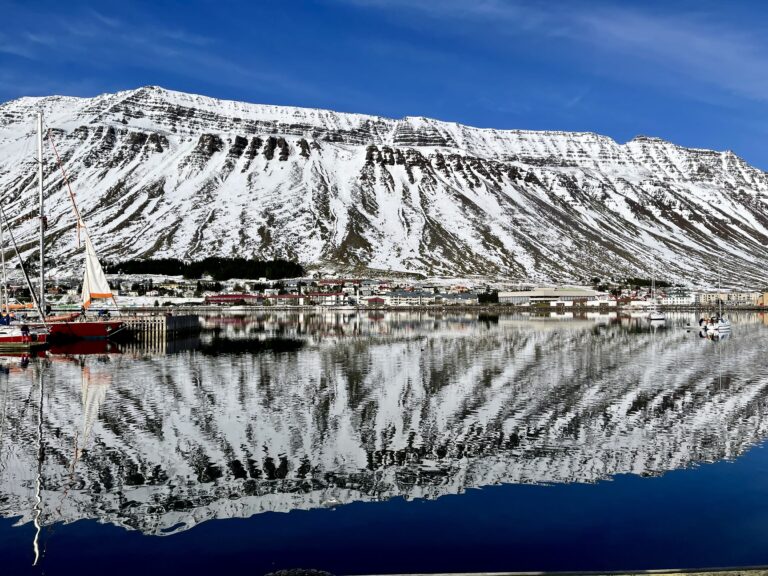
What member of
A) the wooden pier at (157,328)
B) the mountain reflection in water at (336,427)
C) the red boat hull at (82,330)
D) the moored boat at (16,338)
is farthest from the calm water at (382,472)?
the wooden pier at (157,328)

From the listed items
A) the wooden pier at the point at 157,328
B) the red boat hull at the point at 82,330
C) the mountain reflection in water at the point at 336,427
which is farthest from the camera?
the wooden pier at the point at 157,328

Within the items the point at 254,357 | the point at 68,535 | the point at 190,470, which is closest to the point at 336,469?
the point at 190,470

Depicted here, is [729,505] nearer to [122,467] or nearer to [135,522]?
[135,522]

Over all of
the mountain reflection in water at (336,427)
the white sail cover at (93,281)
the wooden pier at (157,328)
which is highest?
the white sail cover at (93,281)

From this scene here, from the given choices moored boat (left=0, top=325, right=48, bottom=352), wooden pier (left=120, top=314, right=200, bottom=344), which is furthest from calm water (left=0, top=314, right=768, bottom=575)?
wooden pier (left=120, top=314, right=200, bottom=344)

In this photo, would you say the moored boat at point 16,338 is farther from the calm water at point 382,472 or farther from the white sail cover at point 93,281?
the calm water at point 382,472
